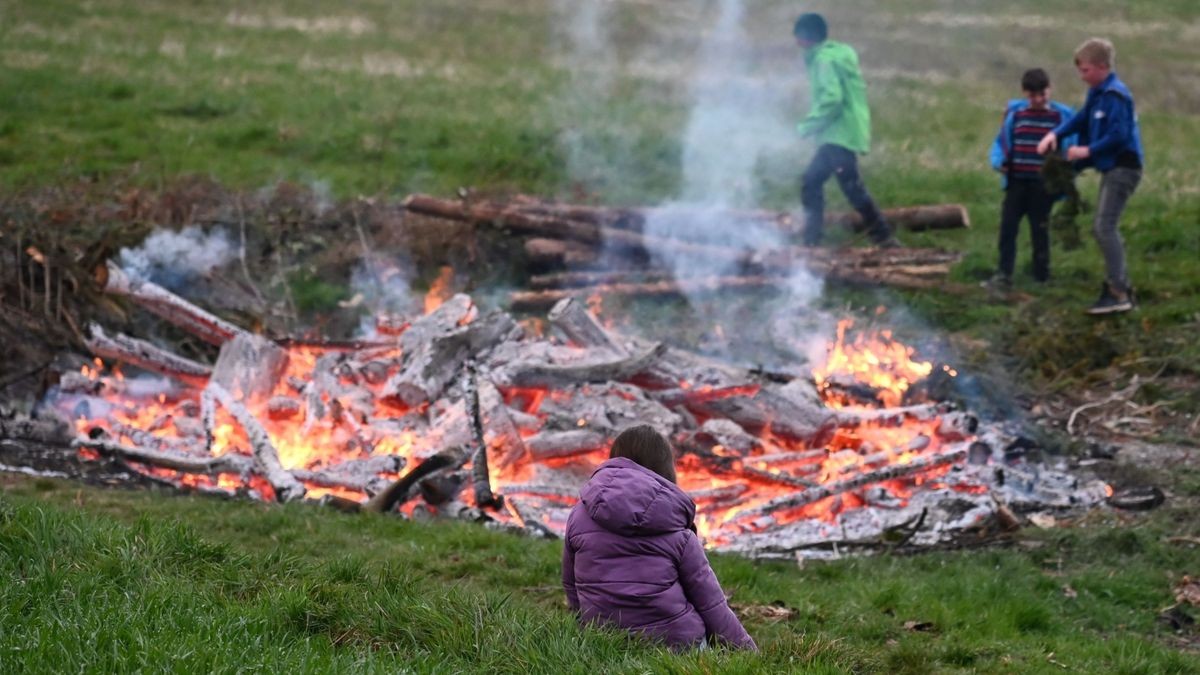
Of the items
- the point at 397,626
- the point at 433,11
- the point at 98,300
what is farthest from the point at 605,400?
the point at 433,11

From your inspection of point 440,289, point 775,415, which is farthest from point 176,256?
point 775,415

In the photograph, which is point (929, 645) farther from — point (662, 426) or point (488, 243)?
point (488, 243)

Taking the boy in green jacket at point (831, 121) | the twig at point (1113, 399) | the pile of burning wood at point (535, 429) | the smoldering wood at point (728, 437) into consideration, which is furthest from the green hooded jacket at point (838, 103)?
the smoldering wood at point (728, 437)

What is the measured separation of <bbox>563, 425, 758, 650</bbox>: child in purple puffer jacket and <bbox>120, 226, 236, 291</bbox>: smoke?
8.20 m

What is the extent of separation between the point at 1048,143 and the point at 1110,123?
61 centimetres

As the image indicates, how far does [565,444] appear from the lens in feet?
29.1

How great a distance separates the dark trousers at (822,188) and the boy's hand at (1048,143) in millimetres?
2335

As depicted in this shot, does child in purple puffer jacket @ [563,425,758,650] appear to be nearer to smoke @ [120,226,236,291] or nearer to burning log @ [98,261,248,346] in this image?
burning log @ [98,261,248,346]

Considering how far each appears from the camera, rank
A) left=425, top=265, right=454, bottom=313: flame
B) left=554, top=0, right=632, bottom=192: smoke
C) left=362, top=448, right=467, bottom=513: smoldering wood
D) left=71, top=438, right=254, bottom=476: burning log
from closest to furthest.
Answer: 1. left=362, top=448, right=467, bottom=513: smoldering wood
2. left=71, top=438, right=254, bottom=476: burning log
3. left=425, top=265, right=454, bottom=313: flame
4. left=554, top=0, right=632, bottom=192: smoke

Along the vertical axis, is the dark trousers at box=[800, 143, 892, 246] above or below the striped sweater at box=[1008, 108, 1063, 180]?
below

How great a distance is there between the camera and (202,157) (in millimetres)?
16906

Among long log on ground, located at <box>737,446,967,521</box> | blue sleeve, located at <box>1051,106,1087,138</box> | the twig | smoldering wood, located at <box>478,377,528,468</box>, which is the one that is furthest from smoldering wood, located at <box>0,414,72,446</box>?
blue sleeve, located at <box>1051,106,1087,138</box>

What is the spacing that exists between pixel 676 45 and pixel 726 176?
38.3 feet

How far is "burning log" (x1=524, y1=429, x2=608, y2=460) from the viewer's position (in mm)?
8867
